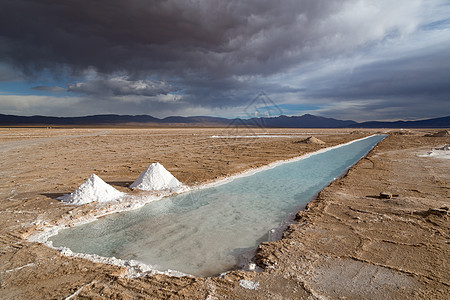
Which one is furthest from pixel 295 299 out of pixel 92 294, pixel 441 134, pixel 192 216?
pixel 441 134

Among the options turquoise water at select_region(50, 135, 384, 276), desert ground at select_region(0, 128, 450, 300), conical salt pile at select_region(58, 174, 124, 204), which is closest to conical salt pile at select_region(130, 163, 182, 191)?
turquoise water at select_region(50, 135, 384, 276)

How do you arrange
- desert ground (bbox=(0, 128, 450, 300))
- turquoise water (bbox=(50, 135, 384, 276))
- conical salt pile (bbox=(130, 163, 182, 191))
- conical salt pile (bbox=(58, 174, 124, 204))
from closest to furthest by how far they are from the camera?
desert ground (bbox=(0, 128, 450, 300))
turquoise water (bbox=(50, 135, 384, 276))
conical salt pile (bbox=(58, 174, 124, 204))
conical salt pile (bbox=(130, 163, 182, 191))

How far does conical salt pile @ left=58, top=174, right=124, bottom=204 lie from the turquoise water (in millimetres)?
996

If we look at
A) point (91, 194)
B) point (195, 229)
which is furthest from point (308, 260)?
point (91, 194)

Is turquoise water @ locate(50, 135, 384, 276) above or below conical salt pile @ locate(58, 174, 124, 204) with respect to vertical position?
below

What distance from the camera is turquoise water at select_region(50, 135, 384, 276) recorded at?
13.8 feet

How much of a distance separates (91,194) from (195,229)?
3311 mm

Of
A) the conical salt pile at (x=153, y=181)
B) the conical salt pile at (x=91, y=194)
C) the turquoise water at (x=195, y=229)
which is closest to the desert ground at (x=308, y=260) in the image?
the conical salt pile at (x=91, y=194)

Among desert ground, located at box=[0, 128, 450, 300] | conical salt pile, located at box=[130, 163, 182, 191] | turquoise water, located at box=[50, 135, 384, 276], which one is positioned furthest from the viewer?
conical salt pile, located at box=[130, 163, 182, 191]

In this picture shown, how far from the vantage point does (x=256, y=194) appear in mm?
7988

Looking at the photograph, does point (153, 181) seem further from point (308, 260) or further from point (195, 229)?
point (308, 260)

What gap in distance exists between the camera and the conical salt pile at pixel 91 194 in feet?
21.8

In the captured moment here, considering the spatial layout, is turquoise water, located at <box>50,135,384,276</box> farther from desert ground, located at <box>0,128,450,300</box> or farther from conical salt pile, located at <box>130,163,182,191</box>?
conical salt pile, located at <box>130,163,182,191</box>

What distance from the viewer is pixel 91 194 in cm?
672
